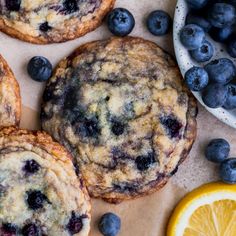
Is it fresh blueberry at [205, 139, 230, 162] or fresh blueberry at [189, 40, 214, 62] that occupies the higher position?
fresh blueberry at [189, 40, 214, 62]

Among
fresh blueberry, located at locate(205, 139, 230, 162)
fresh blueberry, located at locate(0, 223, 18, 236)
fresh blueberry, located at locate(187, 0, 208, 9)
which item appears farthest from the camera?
fresh blueberry, located at locate(205, 139, 230, 162)

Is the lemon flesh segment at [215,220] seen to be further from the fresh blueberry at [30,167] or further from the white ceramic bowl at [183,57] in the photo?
the fresh blueberry at [30,167]

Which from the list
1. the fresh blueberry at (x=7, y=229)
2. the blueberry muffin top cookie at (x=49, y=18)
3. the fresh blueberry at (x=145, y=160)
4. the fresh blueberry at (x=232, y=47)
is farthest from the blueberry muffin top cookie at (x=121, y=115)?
the fresh blueberry at (x=7, y=229)

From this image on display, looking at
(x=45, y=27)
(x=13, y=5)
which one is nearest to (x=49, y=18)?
(x=45, y=27)

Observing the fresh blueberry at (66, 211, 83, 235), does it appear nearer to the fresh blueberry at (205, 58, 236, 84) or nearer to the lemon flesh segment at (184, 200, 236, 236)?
the lemon flesh segment at (184, 200, 236, 236)

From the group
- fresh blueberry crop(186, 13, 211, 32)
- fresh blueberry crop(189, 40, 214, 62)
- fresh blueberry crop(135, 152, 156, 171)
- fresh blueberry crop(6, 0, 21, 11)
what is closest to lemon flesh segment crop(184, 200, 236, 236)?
fresh blueberry crop(135, 152, 156, 171)
